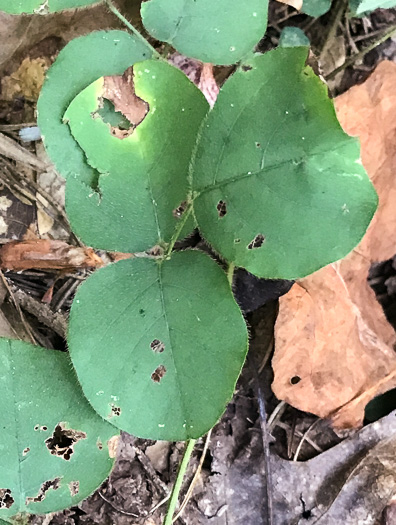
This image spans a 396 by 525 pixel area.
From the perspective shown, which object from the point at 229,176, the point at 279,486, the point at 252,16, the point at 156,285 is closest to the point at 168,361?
the point at 156,285

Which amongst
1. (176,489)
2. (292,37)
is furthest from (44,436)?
(292,37)

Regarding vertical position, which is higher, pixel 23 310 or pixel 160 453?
pixel 23 310

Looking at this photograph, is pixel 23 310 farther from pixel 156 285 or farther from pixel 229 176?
pixel 229 176

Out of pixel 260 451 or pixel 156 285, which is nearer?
pixel 156 285

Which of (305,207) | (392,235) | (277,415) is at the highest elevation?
(305,207)

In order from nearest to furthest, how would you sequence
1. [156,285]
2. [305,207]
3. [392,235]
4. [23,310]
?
[305,207] → [156,285] → [23,310] → [392,235]

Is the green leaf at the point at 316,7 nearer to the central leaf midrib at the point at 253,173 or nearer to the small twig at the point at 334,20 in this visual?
the small twig at the point at 334,20

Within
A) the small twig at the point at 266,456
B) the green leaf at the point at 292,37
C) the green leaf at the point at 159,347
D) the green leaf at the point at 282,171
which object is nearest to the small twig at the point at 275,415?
the small twig at the point at 266,456
